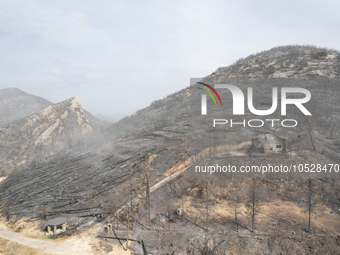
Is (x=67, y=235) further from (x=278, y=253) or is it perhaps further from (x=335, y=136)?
(x=335, y=136)

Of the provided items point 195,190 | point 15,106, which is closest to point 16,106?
point 15,106

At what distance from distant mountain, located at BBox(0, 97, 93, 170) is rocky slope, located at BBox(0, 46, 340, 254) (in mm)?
18782

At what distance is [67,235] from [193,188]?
12.8 metres

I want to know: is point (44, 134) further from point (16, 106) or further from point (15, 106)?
point (15, 106)

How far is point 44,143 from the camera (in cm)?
5656

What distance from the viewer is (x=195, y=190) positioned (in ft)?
76.1

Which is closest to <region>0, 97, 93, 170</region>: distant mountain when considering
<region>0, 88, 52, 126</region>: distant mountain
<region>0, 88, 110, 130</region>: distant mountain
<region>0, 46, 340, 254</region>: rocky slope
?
<region>0, 88, 110, 130</region>: distant mountain

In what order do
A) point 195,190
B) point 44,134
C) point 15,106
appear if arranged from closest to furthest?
1. point 195,190
2. point 44,134
3. point 15,106

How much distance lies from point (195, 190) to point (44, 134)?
52.0 m

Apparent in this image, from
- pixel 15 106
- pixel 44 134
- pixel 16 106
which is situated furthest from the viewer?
pixel 16 106

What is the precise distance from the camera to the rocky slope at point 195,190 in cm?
1669

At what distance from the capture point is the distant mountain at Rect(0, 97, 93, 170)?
49.8m

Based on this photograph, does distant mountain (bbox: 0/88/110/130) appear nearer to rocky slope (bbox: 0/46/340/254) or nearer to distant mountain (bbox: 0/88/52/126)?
distant mountain (bbox: 0/88/52/126)

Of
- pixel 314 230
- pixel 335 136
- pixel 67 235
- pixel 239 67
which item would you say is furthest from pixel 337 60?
pixel 67 235
